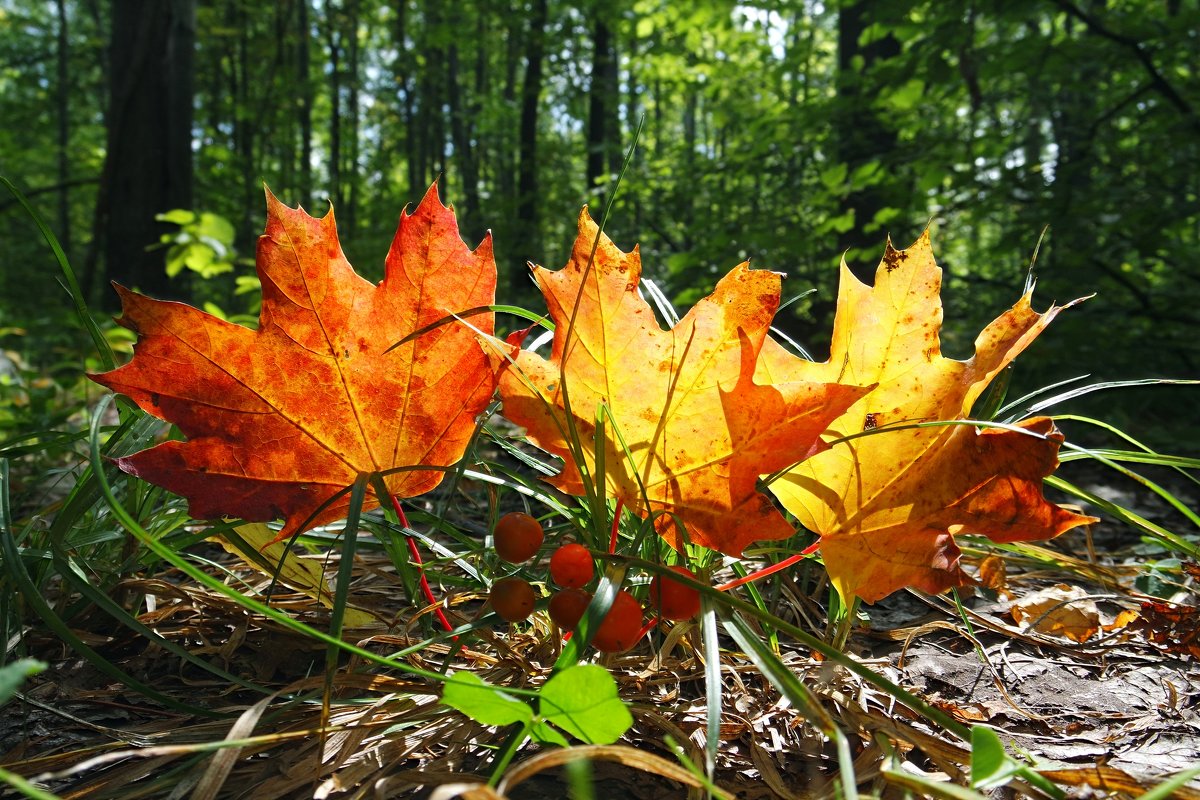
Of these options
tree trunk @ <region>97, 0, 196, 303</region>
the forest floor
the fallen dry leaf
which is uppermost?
tree trunk @ <region>97, 0, 196, 303</region>

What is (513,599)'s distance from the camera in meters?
0.58

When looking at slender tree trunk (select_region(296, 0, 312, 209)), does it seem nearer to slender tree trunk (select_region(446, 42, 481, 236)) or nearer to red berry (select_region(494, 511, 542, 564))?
slender tree trunk (select_region(446, 42, 481, 236))

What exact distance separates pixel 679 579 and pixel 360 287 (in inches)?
15.0

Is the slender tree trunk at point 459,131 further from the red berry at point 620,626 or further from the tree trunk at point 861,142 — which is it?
the red berry at point 620,626

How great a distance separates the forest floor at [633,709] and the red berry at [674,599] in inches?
3.3

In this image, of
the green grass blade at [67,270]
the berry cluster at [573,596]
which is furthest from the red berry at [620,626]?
the green grass blade at [67,270]

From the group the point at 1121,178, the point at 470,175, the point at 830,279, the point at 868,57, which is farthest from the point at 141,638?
the point at 470,175

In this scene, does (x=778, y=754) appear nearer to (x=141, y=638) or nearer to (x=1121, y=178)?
(x=141, y=638)

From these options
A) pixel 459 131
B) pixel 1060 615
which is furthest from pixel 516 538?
pixel 459 131

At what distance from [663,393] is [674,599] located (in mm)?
176

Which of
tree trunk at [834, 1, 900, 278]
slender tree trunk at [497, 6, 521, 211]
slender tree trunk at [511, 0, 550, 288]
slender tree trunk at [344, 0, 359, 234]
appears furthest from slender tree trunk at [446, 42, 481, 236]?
tree trunk at [834, 1, 900, 278]

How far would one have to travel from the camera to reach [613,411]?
0.67 m

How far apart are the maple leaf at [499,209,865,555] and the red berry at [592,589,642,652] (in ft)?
0.29

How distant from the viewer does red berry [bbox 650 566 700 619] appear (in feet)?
1.98
